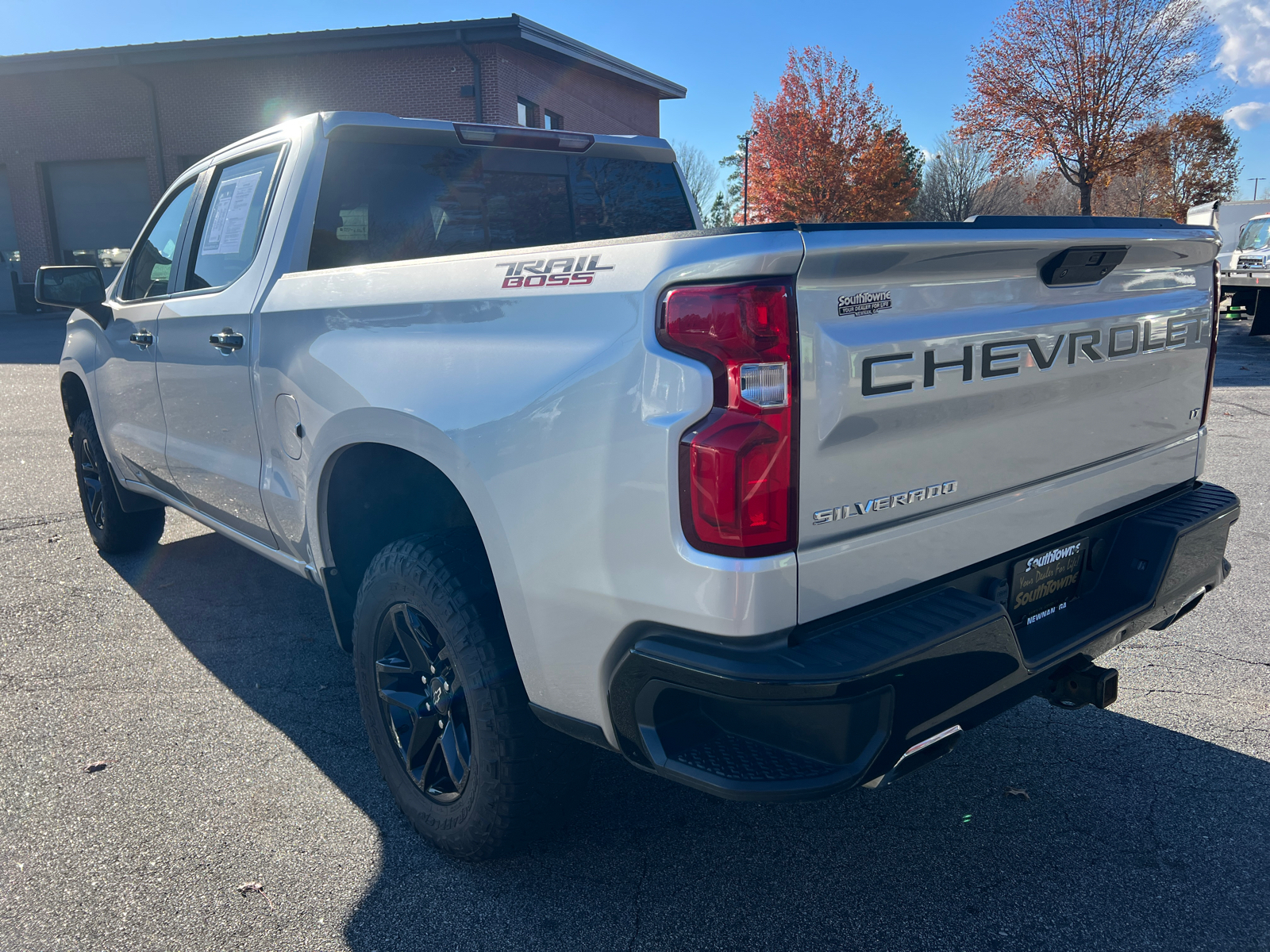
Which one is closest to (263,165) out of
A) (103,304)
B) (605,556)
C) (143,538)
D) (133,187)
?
(103,304)

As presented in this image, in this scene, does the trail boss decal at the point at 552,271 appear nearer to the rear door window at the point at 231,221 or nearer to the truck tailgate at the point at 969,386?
the truck tailgate at the point at 969,386

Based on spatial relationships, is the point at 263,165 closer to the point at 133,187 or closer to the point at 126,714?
the point at 126,714

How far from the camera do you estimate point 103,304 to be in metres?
4.39

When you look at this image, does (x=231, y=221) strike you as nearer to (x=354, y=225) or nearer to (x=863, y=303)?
(x=354, y=225)

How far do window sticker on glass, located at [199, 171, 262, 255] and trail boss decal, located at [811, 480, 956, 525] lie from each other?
2618 mm

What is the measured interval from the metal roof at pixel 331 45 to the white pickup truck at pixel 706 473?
20691mm

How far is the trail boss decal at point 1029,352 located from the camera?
70.6 inches

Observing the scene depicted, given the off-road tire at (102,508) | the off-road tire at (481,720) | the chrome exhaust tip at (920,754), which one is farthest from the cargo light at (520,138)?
the off-road tire at (102,508)

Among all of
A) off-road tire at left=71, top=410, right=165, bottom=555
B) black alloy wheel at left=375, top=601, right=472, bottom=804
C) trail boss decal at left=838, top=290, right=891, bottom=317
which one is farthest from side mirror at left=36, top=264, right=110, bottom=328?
trail boss decal at left=838, top=290, right=891, bottom=317

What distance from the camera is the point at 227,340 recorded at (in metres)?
3.14

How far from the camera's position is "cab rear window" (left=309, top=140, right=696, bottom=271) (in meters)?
3.20

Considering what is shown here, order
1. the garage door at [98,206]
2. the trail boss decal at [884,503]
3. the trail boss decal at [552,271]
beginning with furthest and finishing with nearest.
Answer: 1. the garage door at [98,206]
2. the trail boss decal at [552,271]
3. the trail boss decal at [884,503]

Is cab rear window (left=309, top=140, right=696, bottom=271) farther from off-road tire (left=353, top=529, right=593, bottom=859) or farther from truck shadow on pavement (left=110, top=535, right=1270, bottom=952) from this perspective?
truck shadow on pavement (left=110, top=535, right=1270, bottom=952)

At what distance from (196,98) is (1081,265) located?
89.6ft
